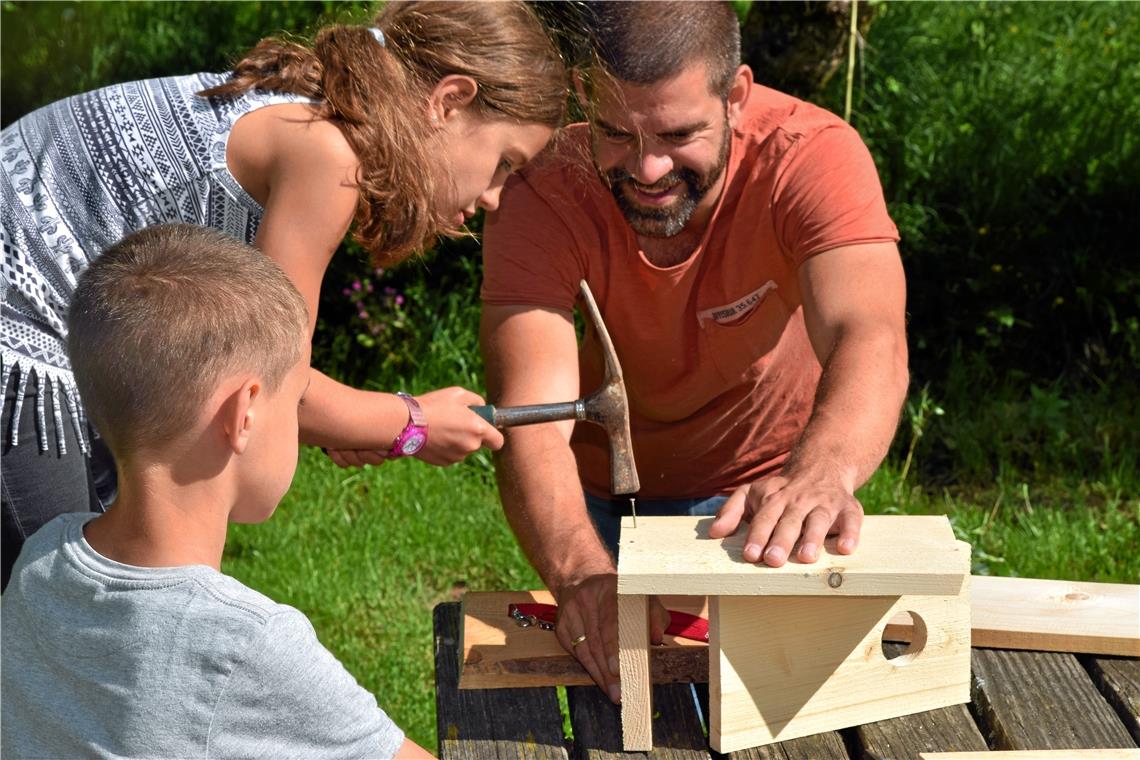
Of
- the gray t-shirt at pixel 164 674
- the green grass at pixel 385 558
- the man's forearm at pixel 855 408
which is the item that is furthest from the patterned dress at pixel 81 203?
→ the green grass at pixel 385 558

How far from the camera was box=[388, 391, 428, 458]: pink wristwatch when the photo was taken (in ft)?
8.60

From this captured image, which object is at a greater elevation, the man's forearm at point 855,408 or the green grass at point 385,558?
the man's forearm at point 855,408

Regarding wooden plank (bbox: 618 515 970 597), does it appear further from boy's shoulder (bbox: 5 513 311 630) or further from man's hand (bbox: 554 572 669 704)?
boy's shoulder (bbox: 5 513 311 630)

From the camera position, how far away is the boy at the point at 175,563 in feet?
5.42

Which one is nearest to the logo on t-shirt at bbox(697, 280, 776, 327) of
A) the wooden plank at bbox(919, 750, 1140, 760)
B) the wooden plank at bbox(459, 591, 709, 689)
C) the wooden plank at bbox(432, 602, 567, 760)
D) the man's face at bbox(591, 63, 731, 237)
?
the man's face at bbox(591, 63, 731, 237)

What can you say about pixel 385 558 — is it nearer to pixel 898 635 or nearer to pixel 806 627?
pixel 898 635

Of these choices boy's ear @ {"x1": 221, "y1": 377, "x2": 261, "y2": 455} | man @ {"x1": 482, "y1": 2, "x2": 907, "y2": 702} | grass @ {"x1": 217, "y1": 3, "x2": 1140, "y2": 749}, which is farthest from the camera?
grass @ {"x1": 217, "y1": 3, "x2": 1140, "y2": 749}

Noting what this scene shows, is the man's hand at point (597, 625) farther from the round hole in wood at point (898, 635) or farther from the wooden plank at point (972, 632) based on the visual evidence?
the round hole in wood at point (898, 635)

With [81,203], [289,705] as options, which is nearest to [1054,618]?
[289,705]

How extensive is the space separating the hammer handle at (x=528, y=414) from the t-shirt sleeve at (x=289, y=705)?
96cm

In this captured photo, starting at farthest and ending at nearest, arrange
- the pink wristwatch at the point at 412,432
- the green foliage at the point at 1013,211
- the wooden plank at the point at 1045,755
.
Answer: the green foliage at the point at 1013,211
the pink wristwatch at the point at 412,432
the wooden plank at the point at 1045,755

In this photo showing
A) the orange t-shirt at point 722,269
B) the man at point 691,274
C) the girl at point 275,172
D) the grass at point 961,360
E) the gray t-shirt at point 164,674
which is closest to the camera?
the gray t-shirt at point 164,674

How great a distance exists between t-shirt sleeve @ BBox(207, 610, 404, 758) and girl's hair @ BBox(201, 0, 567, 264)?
3.27 feet

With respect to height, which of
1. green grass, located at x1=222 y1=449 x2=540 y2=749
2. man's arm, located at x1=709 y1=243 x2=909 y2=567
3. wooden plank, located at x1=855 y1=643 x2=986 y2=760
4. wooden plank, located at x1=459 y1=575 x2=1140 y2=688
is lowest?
green grass, located at x1=222 y1=449 x2=540 y2=749
